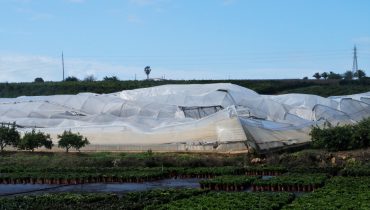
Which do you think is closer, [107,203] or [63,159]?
[107,203]

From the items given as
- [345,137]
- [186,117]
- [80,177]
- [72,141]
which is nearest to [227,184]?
[80,177]

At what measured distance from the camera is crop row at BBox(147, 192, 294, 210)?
46.2 feet

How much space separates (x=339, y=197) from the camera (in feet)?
49.3

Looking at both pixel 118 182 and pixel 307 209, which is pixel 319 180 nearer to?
pixel 307 209

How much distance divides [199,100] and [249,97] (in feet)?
13.2

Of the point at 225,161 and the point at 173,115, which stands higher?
the point at 173,115

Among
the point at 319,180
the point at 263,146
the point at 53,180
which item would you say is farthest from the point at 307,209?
the point at 263,146

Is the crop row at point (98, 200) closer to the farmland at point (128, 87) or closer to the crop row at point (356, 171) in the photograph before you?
the crop row at point (356, 171)

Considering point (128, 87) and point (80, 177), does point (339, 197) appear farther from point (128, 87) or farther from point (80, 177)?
point (128, 87)

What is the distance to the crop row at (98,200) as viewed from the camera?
14914 millimetres

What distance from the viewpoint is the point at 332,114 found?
38750 millimetres

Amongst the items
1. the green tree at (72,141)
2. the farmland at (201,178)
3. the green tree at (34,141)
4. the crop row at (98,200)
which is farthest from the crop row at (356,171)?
the green tree at (34,141)

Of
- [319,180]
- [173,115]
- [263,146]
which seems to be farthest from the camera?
[173,115]

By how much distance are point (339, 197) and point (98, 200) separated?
22.1 ft
